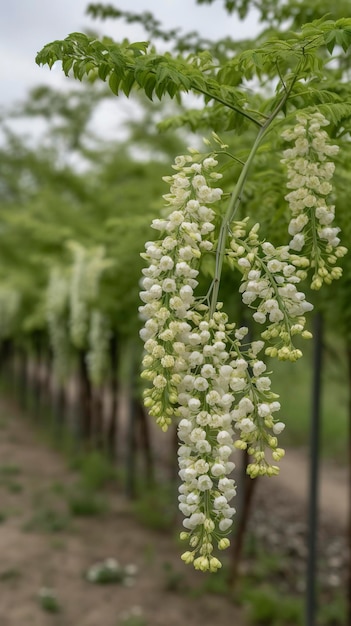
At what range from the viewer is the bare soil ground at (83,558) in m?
5.98

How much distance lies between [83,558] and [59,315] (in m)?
3.66

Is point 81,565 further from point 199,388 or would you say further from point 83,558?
point 199,388

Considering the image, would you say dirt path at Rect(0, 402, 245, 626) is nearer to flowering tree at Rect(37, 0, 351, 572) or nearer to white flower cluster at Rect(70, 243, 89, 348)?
white flower cluster at Rect(70, 243, 89, 348)

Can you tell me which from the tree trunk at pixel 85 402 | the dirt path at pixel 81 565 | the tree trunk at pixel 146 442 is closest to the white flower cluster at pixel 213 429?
the dirt path at pixel 81 565

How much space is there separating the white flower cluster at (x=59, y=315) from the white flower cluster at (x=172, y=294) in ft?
22.7

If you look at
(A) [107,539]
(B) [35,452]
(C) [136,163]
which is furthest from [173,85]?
(B) [35,452]

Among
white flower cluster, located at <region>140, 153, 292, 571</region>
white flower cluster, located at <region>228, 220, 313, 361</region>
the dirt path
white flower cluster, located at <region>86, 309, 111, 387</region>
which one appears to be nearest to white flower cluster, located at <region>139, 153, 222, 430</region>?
white flower cluster, located at <region>140, 153, 292, 571</region>

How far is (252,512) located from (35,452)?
12.5ft

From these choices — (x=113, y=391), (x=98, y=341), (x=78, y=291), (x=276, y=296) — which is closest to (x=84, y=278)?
(x=78, y=291)

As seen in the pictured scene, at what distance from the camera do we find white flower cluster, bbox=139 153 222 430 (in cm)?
151

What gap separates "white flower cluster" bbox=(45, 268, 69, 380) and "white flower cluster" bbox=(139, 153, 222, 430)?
22.7 feet

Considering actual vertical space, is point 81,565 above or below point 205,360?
below

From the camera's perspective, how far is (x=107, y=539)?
764 centimetres

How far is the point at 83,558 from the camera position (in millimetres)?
7066
